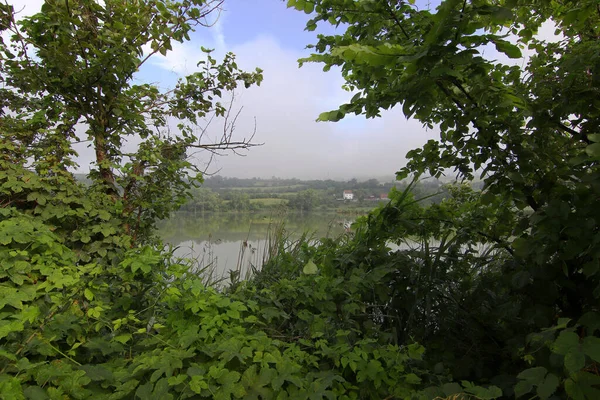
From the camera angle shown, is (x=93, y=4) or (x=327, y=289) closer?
(x=327, y=289)

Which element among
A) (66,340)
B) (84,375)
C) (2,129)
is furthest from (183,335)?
(2,129)

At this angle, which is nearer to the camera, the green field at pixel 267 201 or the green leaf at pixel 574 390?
the green leaf at pixel 574 390

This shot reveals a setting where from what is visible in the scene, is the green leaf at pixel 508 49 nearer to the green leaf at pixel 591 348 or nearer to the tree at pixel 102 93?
the green leaf at pixel 591 348

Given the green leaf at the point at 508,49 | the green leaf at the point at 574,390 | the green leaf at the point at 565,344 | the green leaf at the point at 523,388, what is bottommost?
the green leaf at the point at 523,388

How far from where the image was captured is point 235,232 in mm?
3670

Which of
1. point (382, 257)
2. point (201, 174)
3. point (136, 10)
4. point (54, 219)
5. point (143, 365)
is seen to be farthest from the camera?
point (201, 174)

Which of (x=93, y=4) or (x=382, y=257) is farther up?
(x=93, y=4)

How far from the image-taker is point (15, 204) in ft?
6.53

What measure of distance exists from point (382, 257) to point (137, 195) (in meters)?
1.91

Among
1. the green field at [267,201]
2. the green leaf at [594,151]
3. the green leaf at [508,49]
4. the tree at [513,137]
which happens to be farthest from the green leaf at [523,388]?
the green field at [267,201]

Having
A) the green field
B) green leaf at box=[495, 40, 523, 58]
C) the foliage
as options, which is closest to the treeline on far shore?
the green field

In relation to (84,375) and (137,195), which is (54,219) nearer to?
(137,195)

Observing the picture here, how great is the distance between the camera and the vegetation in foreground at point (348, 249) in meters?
1.04

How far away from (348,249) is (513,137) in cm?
110
